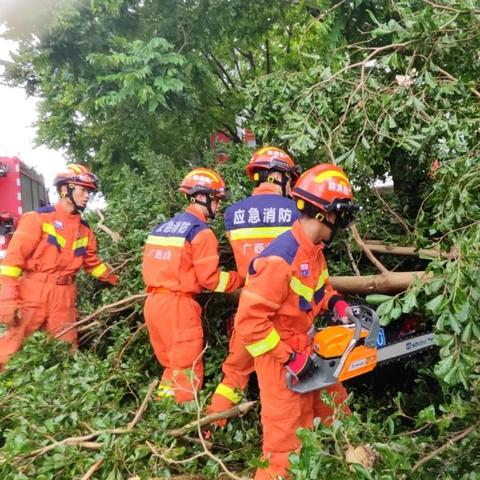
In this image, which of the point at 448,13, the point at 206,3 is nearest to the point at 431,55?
the point at 448,13

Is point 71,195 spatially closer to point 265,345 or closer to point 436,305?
point 265,345

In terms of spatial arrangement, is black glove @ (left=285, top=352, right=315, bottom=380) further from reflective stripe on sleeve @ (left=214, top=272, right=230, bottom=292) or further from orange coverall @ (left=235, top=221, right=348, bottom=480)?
reflective stripe on sleeve @ (left=214, top=272, right=230, bottom=292)

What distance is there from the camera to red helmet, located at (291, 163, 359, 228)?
8.55 feet

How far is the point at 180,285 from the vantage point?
3.58 metres

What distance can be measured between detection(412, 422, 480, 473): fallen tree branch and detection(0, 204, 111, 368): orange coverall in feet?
10.2

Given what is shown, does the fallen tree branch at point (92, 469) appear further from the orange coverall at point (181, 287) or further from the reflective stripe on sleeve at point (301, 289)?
the reflective stripe on sleeve at point (301, 289)

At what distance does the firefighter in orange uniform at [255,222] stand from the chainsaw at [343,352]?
700mm

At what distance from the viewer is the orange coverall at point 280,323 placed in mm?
2521

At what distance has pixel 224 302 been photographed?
413cm

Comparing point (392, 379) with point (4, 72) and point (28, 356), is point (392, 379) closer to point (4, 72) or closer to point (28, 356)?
point (28, 356)

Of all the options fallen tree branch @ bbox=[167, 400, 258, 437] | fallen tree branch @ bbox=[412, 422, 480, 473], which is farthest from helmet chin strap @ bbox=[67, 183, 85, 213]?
fallen tree branch @ bbox=[412, 422, 480, 473]

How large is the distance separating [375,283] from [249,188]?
1.60 meters

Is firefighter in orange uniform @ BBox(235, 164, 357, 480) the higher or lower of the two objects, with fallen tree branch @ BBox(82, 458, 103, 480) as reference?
higher

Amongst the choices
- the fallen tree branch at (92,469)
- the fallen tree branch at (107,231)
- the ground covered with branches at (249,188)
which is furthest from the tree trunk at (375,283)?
the fallen tree branch at (107,231)
